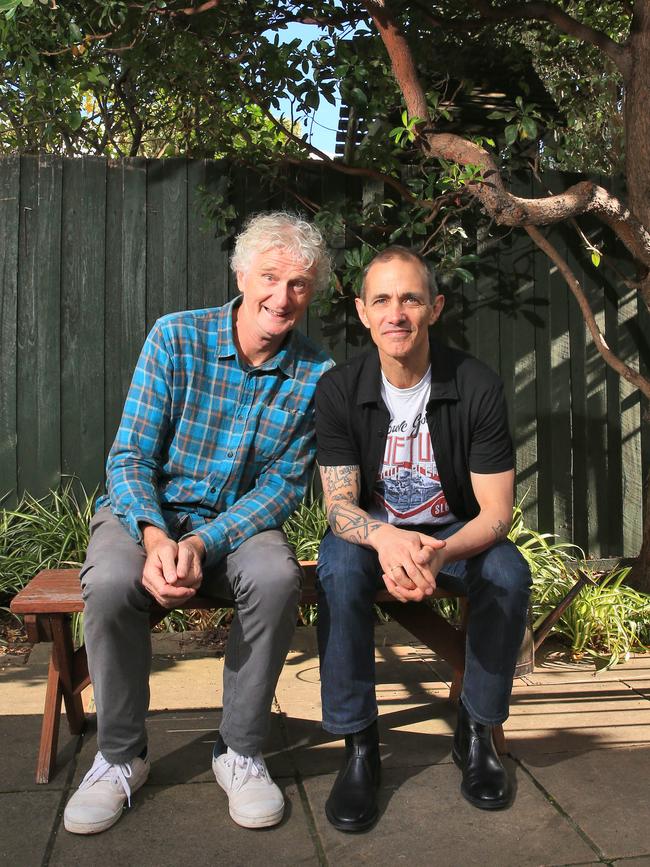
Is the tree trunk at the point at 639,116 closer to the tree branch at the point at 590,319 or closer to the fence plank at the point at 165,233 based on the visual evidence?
the tree branch at the point at 590,319

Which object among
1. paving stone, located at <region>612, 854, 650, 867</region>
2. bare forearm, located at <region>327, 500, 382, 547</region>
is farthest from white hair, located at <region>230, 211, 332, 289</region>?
paving stone, located at <region>612, 854, 650, 867</region>

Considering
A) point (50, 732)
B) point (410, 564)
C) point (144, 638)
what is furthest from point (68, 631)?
point (410, 564)

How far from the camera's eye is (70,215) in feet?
15.9

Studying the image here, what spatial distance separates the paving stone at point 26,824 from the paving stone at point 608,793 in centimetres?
143

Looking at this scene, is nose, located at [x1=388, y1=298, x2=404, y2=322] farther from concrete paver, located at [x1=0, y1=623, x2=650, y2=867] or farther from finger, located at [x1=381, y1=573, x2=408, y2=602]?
concrete paver, located at [x1=0, y1=623, x2=650, y2=867]

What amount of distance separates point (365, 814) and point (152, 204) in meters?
3.66

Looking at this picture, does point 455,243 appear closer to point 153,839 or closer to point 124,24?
point 124,24

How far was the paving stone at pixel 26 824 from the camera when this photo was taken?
2.18 meters

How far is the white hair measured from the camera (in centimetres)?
273

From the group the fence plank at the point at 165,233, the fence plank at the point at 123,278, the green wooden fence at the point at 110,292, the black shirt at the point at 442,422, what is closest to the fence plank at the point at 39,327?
the green wooden fence at the point at 110,292

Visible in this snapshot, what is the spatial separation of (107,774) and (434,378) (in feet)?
4.98

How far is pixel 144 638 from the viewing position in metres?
2.40

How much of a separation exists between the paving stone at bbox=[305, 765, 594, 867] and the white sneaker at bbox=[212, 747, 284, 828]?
13 cm

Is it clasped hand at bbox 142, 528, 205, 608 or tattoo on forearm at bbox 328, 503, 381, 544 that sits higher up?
tattoo on forearm at bbox 328, 503, 381, 544
